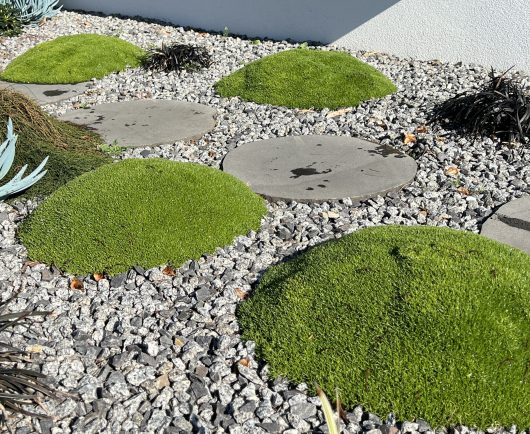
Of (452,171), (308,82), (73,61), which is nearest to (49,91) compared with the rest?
(73,61)

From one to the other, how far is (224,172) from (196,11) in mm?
7355

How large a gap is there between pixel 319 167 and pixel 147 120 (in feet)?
7.65

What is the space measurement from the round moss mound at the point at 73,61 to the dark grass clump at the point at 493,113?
193 inches

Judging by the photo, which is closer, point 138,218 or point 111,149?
A: point 138,218

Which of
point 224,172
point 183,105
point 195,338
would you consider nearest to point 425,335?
point 195,338

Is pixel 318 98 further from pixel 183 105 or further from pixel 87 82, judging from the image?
pixel 87 82

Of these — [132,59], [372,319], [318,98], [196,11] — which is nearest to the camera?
[372,319]

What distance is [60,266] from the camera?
4016 mm

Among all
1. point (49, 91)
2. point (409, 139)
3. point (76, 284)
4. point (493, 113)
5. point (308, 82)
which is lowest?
point (76, 284)

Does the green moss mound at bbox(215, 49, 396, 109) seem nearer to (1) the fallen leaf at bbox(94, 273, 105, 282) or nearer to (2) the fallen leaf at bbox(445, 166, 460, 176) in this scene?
(2) the fallen leaf at bbox(445, 166, 460, 176)

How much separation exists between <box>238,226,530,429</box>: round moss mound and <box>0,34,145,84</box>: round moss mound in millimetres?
6091

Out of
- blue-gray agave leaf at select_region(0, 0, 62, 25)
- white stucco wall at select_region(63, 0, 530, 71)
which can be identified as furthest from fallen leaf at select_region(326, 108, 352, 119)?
blue-gray agave leaf at select_region(0, 0, 62, 25)

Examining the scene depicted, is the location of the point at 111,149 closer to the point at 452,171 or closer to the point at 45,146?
the point at 45,146

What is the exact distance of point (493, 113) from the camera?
19.2 ft
